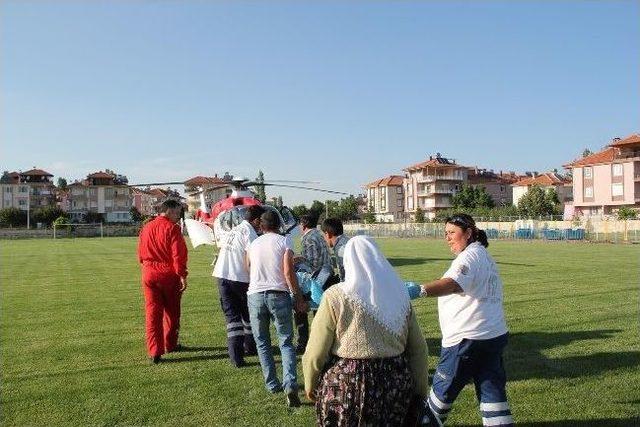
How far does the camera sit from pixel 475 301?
4.33 meters

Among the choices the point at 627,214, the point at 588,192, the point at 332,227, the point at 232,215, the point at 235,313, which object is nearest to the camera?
the point at 332,227

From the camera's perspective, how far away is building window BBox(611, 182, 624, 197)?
68312mm

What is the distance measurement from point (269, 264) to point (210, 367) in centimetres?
208

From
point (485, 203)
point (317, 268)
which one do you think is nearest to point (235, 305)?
point (317, 268)

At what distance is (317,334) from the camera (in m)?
3.35

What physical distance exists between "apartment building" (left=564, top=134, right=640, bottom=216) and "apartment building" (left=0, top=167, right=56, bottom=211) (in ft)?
283

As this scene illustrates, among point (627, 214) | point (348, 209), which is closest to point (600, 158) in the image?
point (627, 214)

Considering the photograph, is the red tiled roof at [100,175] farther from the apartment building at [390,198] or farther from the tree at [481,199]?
the tree at [481,199]

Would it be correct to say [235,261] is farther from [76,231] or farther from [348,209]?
[348,209]

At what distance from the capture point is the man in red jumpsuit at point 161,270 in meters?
7.44

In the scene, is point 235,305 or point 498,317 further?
point 235,305

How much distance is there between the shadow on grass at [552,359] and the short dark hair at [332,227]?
7.78 ft

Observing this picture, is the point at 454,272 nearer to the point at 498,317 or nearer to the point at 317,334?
Result: the point at 498,317

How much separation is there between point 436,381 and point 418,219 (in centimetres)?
8631
